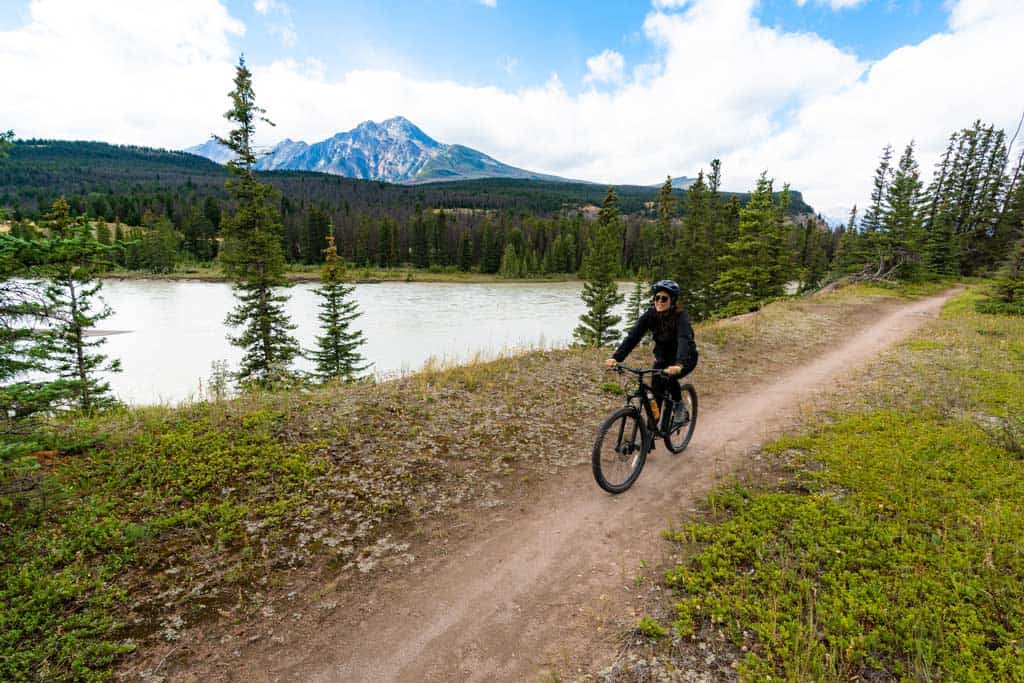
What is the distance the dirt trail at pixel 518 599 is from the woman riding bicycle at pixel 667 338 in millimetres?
1393

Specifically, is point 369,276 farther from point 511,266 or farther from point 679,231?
point 679,231

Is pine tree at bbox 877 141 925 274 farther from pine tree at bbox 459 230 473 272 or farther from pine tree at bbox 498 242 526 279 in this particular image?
pine tree at bbox 459 230 473 272

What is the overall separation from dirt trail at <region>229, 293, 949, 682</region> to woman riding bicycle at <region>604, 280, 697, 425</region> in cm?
139

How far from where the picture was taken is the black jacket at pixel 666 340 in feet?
18.7

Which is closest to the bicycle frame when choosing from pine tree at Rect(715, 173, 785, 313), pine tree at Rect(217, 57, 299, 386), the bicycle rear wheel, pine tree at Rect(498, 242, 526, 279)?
the bicycle rear wheel

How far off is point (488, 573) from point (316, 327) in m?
37.1

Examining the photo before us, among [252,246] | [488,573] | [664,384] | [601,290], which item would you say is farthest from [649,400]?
[601,290]

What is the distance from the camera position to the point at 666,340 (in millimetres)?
5988

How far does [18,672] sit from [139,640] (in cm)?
62

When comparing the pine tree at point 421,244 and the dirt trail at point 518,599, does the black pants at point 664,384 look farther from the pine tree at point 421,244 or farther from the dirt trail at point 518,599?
the pine tree at point 421,244

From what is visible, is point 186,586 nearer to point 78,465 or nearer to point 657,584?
point 78,465

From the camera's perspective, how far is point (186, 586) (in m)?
3.87

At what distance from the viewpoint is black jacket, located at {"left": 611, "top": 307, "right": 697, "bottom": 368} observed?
5.69 metres

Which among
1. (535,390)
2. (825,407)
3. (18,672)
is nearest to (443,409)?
(535,390)
